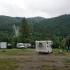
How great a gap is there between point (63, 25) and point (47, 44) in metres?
122

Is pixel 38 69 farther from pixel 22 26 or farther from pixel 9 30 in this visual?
pixel 9 30

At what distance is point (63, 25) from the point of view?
517 feet

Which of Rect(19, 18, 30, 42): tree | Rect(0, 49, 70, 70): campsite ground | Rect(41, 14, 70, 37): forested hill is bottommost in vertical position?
Rect(0, 49, 70, 70): campsite ground

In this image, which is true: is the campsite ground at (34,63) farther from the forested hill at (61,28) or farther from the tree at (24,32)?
the forested hill at (61,28)

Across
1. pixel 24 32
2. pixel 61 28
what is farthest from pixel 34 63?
pixel 61 28

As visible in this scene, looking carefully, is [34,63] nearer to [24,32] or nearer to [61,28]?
[24,32]

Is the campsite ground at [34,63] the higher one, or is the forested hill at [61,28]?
the forested hill at [61,28]

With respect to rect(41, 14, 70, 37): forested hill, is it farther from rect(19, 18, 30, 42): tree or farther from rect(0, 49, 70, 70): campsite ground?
rect(0, 49, 70, 70): campsite ground

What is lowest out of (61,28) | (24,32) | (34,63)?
(34,63)

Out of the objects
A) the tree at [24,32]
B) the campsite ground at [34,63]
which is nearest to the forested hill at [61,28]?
the tree at [24,32]

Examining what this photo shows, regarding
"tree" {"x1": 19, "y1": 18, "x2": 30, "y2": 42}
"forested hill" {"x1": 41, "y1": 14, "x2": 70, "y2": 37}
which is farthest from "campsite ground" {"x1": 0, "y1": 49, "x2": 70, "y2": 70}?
"forested hill" {"x1": 41, "y1": 14, "x2": 70, "y2": 37}

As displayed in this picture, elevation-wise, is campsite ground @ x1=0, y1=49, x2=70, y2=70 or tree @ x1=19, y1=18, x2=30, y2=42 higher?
tree @ x1=19, y1=18, x2=30, y2=42

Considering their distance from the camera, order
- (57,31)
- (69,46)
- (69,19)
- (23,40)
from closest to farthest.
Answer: (69,46), (23,40), (57,31), (69,19)

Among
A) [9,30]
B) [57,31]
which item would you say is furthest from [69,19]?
[9,30]
